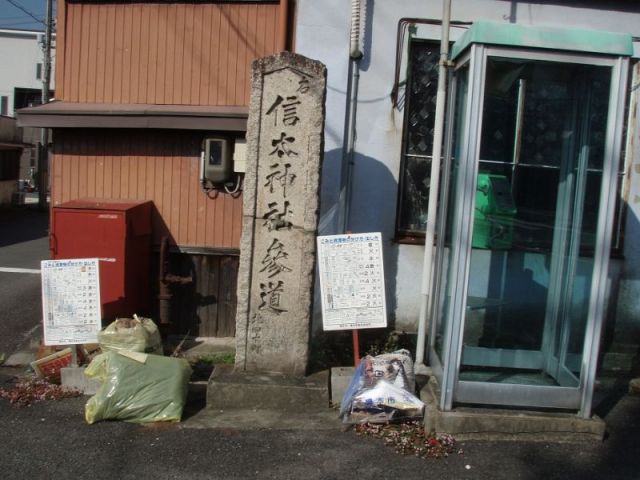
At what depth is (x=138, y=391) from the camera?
5.39m

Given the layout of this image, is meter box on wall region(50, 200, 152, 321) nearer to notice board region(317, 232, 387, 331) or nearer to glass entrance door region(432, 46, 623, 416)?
notice board region(317, 232, 387, 331)

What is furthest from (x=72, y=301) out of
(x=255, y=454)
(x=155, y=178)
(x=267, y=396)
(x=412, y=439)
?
(x=412, y=439)

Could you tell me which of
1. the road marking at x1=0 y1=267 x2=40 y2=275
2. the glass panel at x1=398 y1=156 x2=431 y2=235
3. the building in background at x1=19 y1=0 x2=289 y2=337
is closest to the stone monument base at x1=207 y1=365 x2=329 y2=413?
the building in background at x1=19 y1=0 x2=289 y2=337

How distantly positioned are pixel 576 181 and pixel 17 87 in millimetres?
35881

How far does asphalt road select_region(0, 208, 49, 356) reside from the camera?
7.95 metres

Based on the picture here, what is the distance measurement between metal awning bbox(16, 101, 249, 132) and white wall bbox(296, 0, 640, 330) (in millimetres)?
1052

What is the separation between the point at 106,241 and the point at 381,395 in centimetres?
332

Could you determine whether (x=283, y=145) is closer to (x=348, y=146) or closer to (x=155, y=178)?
(x=348, y=146)

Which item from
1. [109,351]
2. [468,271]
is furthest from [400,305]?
[109,351]

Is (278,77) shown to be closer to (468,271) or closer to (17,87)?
(468,271)

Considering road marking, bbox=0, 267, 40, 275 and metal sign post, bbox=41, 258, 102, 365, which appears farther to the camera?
road marking, bbox=0, 267, 40, 275

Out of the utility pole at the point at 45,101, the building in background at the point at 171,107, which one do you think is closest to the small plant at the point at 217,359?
the building in background at the point at 171,107

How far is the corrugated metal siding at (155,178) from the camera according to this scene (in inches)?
291

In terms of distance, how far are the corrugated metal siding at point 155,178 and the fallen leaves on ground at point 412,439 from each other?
3.02 m
